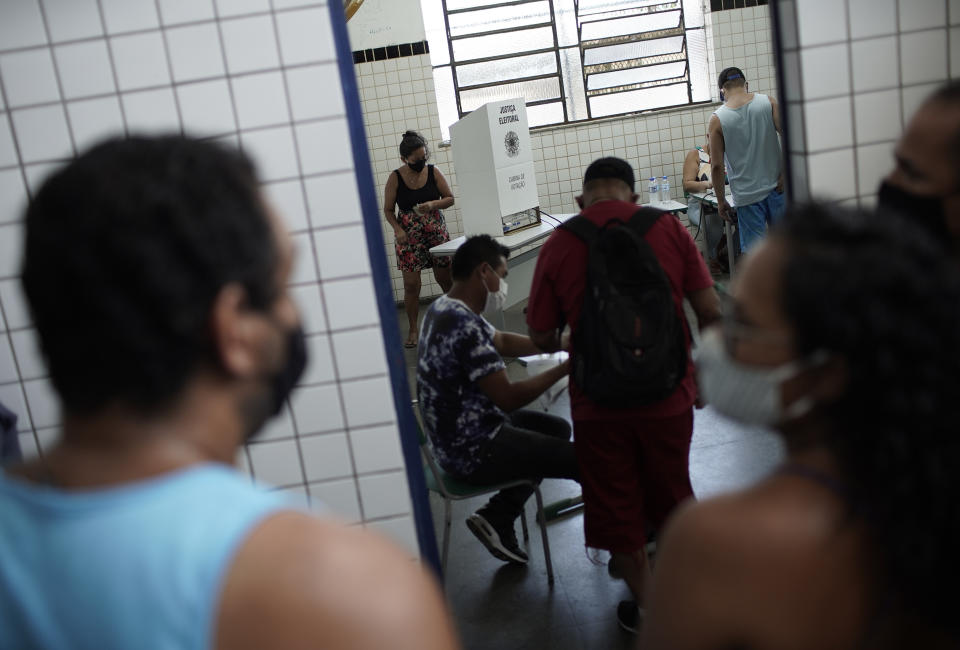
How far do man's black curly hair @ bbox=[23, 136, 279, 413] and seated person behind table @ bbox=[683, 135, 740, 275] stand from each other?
669 cm

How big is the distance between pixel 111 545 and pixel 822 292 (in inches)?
29.9

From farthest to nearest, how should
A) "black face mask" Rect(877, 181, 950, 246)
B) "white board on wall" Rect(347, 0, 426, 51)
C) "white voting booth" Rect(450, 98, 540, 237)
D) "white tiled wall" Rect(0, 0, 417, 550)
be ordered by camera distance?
"white board on wall" Rect(347, 0, 426, 51) < "white voting booth" Rect(450, 98, 540, 237) < "white tiled wall" Rect(0, 0, 417, 550) < "black face mask" Rect(877, 181, 950, 246)

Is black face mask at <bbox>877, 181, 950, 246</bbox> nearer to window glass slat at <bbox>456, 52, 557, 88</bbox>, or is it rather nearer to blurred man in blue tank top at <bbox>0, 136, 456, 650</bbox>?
blurred man in blue tank top at <bbox>0, 136, 456, 650</bbox>

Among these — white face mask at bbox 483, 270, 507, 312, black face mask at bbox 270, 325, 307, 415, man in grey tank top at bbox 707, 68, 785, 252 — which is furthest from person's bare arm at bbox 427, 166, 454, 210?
black face mask at bbox 270, 325, 307, 415

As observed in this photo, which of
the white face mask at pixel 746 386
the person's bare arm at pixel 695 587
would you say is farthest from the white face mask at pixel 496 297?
the person's bare arm at pixel 695 587

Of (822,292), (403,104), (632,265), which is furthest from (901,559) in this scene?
(403,104)

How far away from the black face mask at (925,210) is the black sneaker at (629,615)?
5.02 ft

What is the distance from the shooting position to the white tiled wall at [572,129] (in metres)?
7.64

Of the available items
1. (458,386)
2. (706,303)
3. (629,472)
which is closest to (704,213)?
(706,303)

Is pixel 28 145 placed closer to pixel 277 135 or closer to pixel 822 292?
pixel 277 135

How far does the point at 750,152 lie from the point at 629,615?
3.36m

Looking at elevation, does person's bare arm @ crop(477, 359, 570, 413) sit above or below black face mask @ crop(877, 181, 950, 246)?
below

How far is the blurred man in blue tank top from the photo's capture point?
0.65 metres

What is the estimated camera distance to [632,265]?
2303 mm
